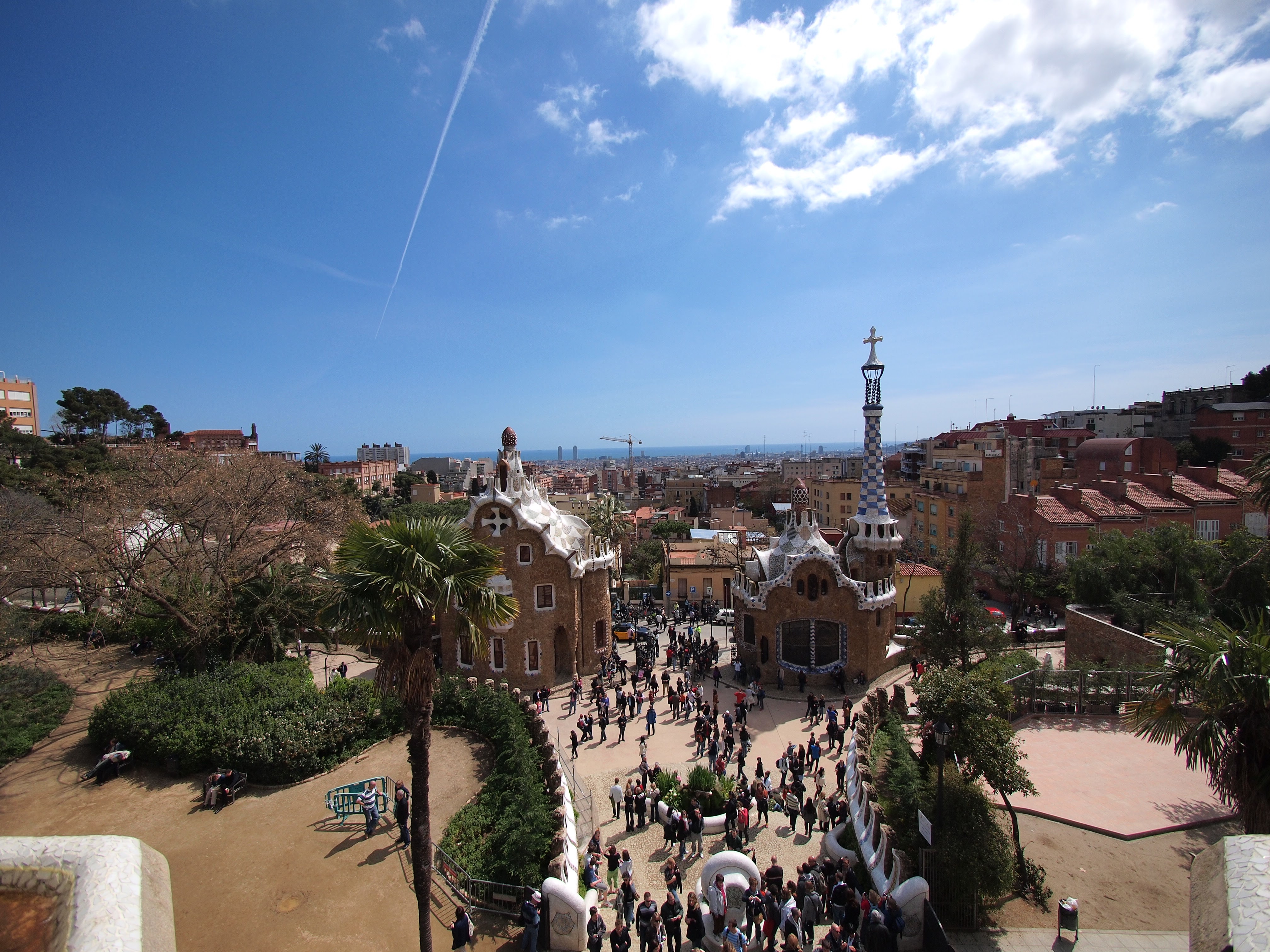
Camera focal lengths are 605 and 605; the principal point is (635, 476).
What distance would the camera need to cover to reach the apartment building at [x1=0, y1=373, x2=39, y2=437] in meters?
73.8

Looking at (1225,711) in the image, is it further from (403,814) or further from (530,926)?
(403,814)

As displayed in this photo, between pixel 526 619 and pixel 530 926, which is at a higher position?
pixel 526 619

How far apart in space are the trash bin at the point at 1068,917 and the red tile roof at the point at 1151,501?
3604cm

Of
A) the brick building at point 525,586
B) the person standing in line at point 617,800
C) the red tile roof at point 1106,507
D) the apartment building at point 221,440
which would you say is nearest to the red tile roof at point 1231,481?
the red tile roof at point 1106,507

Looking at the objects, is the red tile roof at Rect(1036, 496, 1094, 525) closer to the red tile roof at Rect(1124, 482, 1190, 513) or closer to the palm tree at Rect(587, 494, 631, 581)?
the red tile roof at Rect(1124, 482, 1190, 513)

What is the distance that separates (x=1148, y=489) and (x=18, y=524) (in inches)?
2391

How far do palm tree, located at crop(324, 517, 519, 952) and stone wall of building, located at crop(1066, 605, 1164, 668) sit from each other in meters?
22.1

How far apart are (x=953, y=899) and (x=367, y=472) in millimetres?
135221

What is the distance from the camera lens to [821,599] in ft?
81.9

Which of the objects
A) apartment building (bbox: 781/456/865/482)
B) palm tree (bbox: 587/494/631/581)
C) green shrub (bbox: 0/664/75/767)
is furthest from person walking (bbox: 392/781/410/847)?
apartment building (bbox: 781/456/865/482)

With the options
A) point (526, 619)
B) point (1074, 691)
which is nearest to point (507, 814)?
point (526, 619)

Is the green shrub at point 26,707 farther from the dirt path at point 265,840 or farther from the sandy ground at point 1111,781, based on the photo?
the sandy ground at point 1111,781

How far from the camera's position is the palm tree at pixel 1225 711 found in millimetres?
9617

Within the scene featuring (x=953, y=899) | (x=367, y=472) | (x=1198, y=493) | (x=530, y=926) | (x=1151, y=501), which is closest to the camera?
(x=530, y=926)
